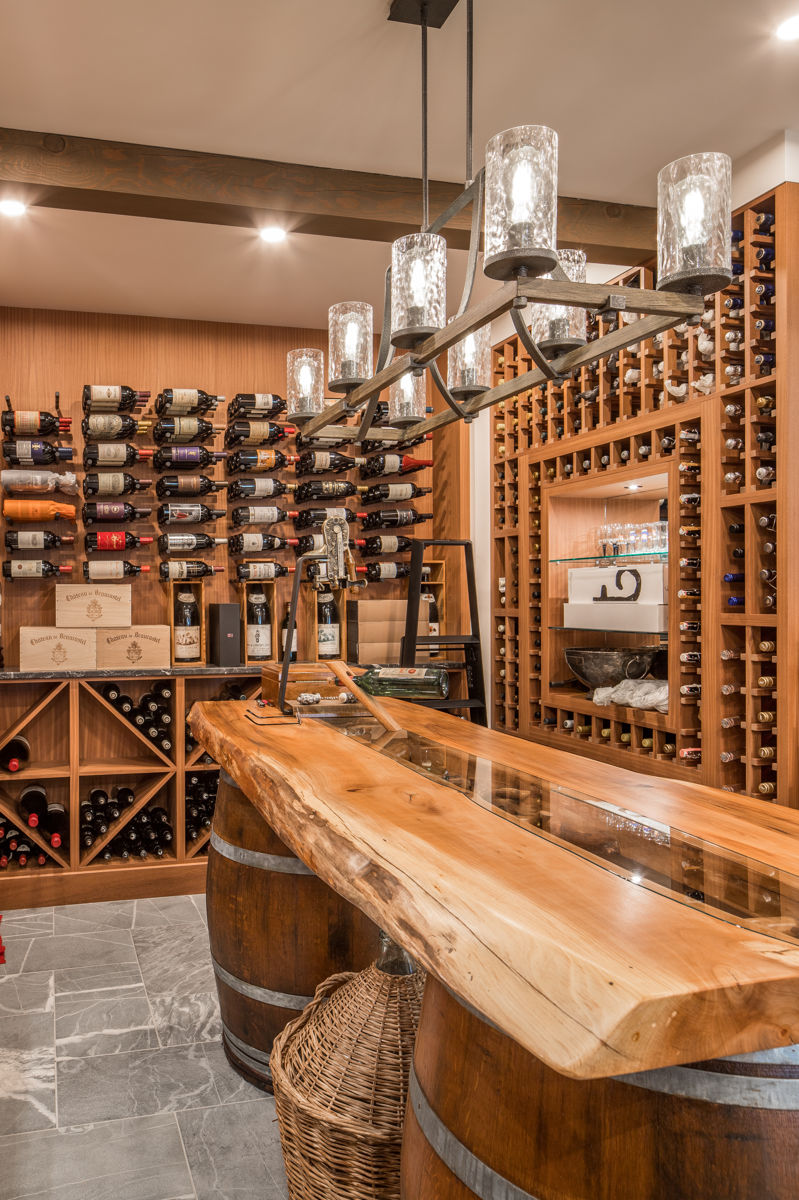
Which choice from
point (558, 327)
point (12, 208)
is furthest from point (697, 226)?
point (12, 208)

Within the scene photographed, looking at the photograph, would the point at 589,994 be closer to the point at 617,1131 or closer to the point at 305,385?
the point at 617,1131

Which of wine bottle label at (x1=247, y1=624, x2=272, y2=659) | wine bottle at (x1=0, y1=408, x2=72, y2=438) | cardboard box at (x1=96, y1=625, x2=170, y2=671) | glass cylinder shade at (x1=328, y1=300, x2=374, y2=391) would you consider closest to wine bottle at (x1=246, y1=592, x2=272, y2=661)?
wine bottle label at (x1=247, y1=624, x2=272, y2=659)

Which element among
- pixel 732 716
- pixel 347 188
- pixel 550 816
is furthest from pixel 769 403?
pixel 550 816

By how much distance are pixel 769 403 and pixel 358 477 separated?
2774 mm

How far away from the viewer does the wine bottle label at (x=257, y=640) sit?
4.93 m

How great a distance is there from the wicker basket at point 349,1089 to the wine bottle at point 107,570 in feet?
10.5

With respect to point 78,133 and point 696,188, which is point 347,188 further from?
point 696,188

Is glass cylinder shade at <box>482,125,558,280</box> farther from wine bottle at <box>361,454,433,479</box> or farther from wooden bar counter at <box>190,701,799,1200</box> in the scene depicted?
wine bottle at <box>361,454,433,479</box>

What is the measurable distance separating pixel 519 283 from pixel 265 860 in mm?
1541

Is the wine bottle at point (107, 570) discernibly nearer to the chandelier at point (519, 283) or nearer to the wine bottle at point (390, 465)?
the wine bottle at point (390, 465)

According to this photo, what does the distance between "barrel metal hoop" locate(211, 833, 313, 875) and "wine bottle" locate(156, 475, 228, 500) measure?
278cm

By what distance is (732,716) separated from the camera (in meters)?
3.38

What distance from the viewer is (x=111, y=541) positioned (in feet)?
15.6

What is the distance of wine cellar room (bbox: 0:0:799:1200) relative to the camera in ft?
3.98
